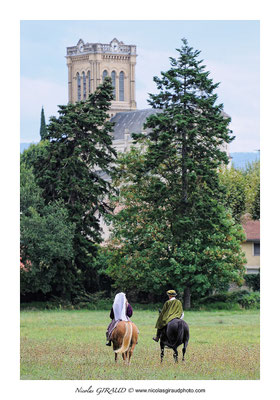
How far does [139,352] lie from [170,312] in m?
3.92

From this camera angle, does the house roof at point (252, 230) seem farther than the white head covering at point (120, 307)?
Yes

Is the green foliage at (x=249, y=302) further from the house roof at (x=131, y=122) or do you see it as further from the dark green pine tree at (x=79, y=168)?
the house roof at (x=131, y=122)

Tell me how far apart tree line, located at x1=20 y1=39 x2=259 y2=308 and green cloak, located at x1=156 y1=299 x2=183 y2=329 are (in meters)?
27.5

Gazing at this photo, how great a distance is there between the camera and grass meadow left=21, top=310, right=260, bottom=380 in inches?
668

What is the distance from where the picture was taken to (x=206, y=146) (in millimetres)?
47281

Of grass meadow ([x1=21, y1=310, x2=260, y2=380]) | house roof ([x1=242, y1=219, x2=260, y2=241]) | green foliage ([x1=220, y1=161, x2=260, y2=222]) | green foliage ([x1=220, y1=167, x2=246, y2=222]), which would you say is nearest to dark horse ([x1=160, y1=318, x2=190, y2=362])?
grass meadow ([x1=21, y1=310, x2=260, y2=380])

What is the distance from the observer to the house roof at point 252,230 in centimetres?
6488

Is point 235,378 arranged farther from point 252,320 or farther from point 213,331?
point 252,320

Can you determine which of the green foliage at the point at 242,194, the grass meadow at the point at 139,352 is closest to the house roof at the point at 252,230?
the green foliage at the point at 242,194

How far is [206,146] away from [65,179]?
8827mm

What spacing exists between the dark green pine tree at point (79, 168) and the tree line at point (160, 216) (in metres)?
0.13

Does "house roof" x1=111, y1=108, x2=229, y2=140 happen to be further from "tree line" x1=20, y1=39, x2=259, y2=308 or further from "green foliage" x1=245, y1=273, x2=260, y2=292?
"tree line" x1=20, y1=39, x2=259, y2=308
